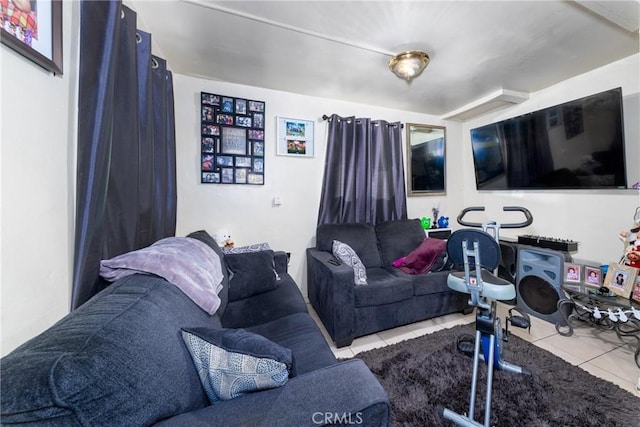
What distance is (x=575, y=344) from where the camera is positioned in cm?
186

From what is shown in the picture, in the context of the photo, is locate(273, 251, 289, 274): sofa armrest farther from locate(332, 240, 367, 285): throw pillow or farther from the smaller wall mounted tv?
the smaller wall mounted tv

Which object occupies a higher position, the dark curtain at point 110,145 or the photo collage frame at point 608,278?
the dark curtain at point 110,145

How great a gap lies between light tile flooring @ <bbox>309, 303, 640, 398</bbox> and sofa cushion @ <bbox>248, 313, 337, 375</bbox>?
0.65m

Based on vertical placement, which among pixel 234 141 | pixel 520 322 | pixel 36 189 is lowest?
pixel 520 322

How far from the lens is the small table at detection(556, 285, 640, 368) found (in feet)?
5.77

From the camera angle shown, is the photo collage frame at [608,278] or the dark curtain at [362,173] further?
the dark curtain at [362,173]

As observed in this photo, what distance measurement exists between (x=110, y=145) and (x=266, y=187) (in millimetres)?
1583

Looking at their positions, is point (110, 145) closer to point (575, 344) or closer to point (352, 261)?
point (352, 261)

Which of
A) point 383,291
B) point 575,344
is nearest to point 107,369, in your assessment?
point 383,291

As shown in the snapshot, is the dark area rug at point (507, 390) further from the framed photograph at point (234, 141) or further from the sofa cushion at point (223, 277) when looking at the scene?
the framed photograph at point (234, 141)

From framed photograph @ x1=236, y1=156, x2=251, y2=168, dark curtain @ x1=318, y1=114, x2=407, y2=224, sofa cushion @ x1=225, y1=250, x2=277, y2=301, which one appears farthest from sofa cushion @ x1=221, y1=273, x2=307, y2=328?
framed photograph @ x1=236, y1=156, x2=251, y2=168

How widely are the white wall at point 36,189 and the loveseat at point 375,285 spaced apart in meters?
1.50

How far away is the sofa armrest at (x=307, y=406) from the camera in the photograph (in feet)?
1.91

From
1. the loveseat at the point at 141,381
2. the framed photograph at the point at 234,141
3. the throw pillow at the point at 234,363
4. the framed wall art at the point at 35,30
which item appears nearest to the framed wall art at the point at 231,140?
the framed photograph at the point at 234,141
